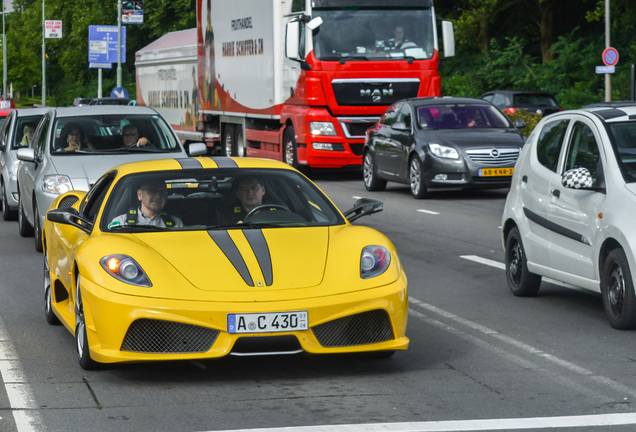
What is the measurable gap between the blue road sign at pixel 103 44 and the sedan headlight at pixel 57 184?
161ft

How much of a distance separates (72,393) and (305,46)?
698 inches

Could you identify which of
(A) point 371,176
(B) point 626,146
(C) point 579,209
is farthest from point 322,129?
(B) point 626,146

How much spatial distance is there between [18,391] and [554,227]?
4.35 metres

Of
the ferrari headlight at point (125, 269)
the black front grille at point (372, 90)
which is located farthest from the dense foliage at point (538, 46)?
the ferrari headlight at point (125, 269)

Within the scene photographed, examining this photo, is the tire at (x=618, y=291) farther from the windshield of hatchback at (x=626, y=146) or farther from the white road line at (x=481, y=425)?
the white road line at (x=481, y=425)

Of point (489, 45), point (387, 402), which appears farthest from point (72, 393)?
point (489, 45)

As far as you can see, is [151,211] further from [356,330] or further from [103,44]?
[103,44]

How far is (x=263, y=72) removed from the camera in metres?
26.4

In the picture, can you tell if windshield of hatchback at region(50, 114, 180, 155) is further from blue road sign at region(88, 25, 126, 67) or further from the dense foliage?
blue road sign at region(88, 25, 126, 67)

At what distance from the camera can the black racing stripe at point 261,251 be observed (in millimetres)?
6863

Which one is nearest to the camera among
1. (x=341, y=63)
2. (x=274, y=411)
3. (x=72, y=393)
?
(x=274, y=411)

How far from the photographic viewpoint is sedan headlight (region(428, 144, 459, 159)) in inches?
773

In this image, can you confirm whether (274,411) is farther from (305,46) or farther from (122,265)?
(305,46)

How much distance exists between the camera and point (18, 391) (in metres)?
6.62
